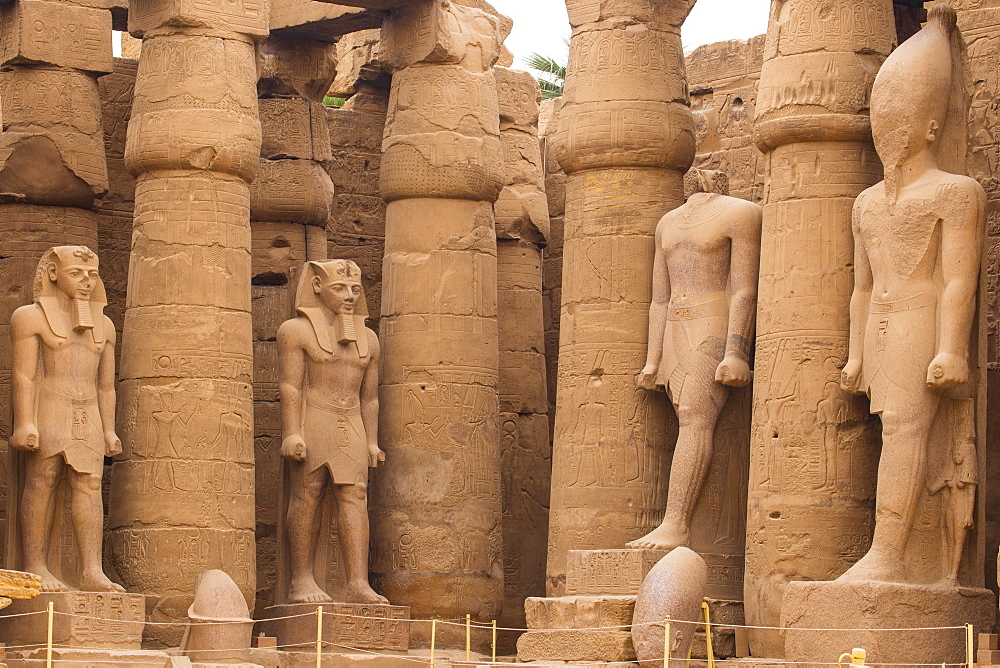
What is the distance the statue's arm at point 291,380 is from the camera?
61.7 ft

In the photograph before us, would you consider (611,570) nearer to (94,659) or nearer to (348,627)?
(348,627)

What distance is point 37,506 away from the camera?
17.7 meters

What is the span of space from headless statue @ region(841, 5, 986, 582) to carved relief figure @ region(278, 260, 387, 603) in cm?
433

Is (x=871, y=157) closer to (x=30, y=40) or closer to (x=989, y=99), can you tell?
(x=989, y=99)

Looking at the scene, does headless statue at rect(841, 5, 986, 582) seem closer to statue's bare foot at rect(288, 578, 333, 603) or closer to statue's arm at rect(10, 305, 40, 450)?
statue's bare foot at rect(288, 578, 333, 603)

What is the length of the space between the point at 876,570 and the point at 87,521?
5856 millimetres

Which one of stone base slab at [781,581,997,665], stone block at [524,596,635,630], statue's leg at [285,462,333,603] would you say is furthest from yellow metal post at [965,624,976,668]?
statue's leg at [285,462,333,603]

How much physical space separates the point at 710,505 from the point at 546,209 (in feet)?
19.6

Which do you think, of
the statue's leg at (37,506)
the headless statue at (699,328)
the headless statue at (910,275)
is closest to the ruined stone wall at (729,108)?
the headless statue at (699,328)

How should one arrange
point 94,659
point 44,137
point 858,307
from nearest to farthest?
point 94,659 < point 858,307 < point 44,137

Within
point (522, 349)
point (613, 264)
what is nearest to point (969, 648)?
point (613, 264)

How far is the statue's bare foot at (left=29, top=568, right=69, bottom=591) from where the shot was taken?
17.4 m

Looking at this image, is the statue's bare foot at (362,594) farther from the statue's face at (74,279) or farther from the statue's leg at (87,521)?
the statue's face at (74,279)

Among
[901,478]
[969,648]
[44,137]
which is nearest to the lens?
[969,648]
